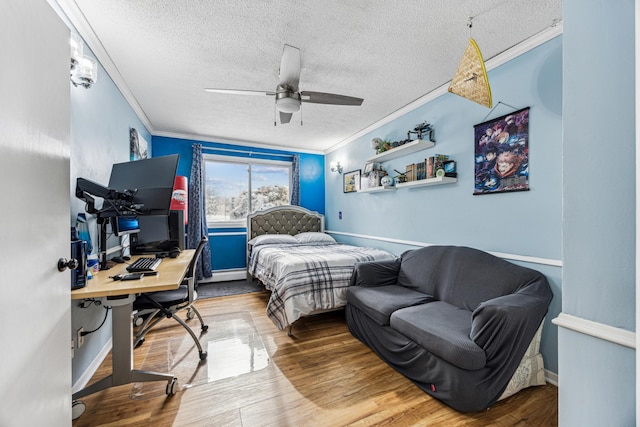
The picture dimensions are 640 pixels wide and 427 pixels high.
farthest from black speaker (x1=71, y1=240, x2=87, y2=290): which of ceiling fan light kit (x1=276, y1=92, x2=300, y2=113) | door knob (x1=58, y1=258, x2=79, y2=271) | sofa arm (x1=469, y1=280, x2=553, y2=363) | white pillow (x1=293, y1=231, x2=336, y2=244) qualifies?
white pillow (x1=293, y1=231, x2=336, y2=244)

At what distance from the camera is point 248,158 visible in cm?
486

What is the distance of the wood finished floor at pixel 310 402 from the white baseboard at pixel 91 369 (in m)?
0.05

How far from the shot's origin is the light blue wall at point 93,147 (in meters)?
1.72

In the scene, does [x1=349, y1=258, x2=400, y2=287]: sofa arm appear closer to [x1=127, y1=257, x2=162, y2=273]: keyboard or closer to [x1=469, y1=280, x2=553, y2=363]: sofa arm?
[x1=469, y1=280, x2=553, y2=363]: sofa arm

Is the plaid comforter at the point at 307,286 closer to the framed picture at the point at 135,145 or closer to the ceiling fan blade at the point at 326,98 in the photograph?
the ceiling fan blade at the point at 326,98

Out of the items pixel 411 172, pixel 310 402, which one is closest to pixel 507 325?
pixel 310 402

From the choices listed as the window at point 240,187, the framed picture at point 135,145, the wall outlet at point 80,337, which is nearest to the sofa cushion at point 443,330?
the wall outlet at point 80,337

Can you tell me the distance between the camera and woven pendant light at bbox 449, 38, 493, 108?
1.55 metres

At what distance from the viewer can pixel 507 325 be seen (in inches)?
59.4

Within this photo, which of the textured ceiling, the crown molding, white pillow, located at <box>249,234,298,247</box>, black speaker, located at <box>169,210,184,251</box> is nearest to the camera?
the textured ceiling

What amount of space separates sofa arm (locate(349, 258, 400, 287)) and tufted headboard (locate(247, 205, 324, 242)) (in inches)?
93.8

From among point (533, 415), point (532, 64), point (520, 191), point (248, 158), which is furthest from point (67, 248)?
point (248, 158)

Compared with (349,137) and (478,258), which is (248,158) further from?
(478,258)

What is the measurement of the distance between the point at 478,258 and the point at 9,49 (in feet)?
9.61
